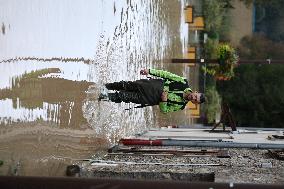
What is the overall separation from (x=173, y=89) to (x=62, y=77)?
2.31 metres

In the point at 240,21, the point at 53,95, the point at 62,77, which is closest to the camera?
the point at 53,95

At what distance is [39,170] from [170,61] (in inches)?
571

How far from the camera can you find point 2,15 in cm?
866

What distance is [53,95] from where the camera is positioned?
1062 cm

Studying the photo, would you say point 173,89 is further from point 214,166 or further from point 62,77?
point 214,166

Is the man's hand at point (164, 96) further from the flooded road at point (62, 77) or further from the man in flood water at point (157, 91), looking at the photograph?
the flooded road at point (62, 77)

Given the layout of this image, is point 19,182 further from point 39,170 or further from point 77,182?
point 39,170

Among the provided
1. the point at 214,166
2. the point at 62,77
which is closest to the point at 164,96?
the point at 62,77

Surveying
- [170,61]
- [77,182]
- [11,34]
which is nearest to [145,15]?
[170,61]

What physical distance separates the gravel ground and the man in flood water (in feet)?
4.08

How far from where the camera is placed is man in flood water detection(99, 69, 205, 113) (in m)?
12.6

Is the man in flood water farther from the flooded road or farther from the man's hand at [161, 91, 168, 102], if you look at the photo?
the flooded road

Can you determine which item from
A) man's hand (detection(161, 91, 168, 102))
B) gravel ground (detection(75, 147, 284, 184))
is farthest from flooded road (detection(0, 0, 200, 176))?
man's hand (detection(161, 91, 168, 102))

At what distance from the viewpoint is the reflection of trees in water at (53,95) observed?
9070 mm
